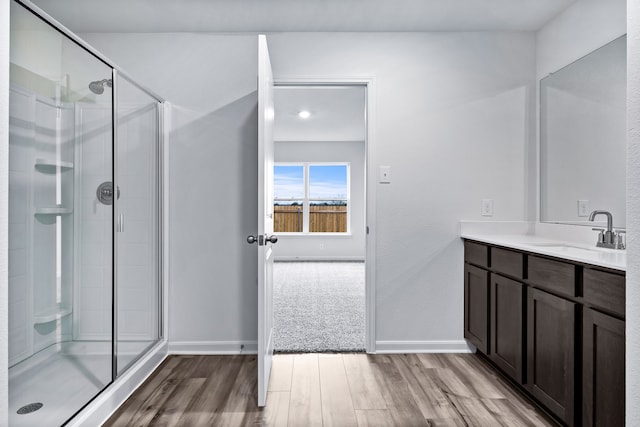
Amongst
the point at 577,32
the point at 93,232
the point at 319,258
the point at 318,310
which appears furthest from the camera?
the point at 319,258

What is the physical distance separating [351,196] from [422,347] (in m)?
5.07

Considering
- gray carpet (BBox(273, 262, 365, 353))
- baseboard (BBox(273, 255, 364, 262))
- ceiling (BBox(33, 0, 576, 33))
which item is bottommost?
gray carpet (BBox(273, 262, 365, 353))

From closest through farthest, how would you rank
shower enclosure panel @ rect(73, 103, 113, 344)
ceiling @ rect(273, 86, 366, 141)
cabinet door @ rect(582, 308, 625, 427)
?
1. cabinet door @ rect(582, 308, 625, 427)
2. shower enclosure panel @ rect(73, 103, 113, 344)
3. ceiling @ rect(273, 86, 366, 141)

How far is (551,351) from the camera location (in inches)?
72.1

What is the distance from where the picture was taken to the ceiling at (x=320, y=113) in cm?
450

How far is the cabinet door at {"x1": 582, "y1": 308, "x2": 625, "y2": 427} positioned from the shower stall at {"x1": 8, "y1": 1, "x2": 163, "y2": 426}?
220cm

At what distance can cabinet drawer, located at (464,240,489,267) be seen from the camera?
2471 mm

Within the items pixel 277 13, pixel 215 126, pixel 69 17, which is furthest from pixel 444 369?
pixel 69 17

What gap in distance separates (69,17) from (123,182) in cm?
129

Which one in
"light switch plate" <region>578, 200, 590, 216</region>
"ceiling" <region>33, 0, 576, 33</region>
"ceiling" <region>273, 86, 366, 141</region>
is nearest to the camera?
"light switch plate" <region>578, 200, 590, 216</region>

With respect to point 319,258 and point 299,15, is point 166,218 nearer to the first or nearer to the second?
point 299,15

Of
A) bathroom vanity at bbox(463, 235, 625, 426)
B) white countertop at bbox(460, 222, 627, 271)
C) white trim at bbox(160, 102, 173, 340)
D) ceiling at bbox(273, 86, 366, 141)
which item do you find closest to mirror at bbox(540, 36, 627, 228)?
white countertop at bbox(460, 222, 627, 271)

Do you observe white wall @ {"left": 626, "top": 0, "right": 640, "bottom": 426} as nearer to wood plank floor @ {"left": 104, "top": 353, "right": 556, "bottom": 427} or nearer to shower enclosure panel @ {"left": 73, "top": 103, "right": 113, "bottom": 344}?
wood plank floor @ {"left": 104, "top": 353, "right": 556, "bottom": 427}

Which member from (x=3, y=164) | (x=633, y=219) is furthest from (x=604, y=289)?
(x=3, y=164)
